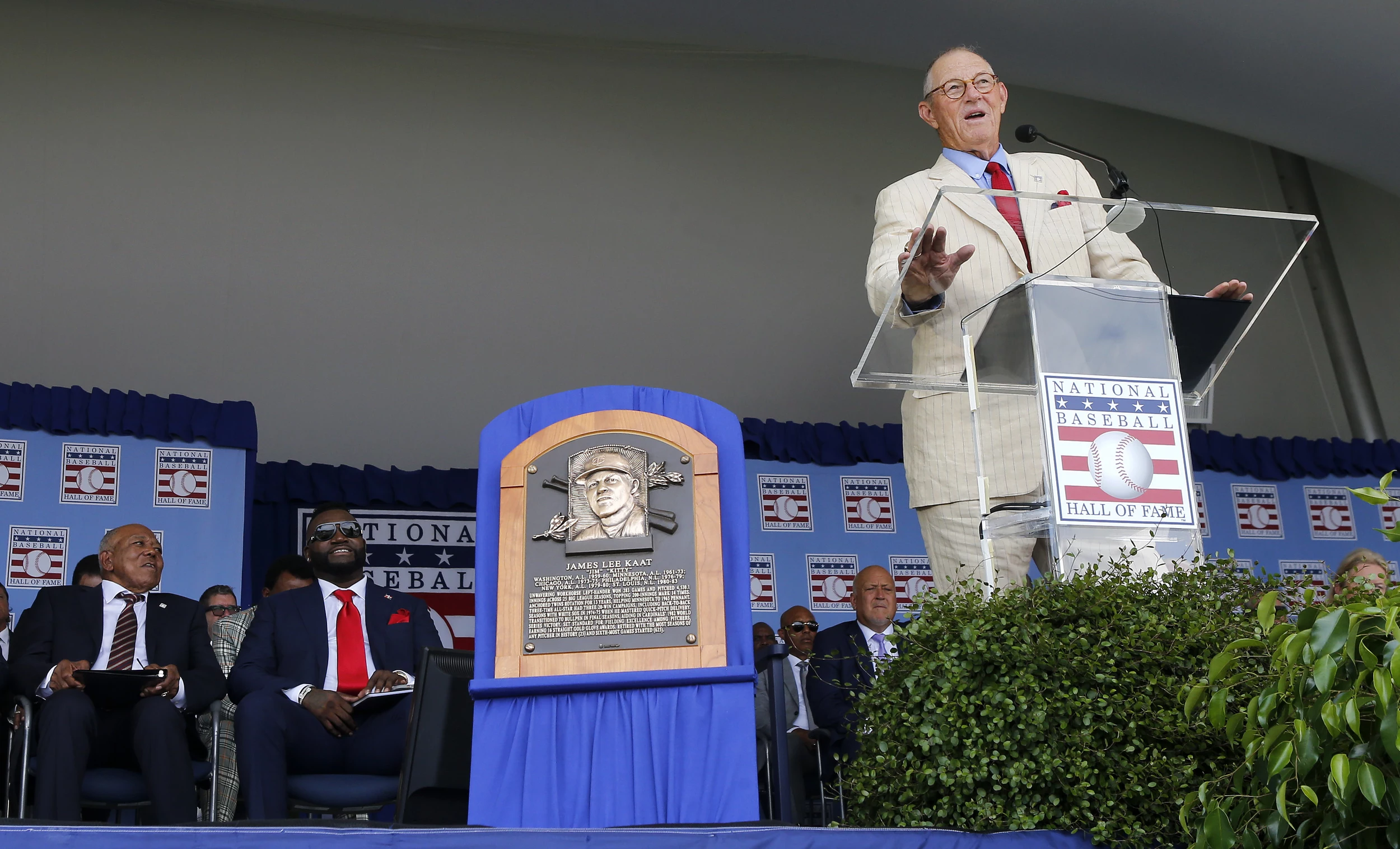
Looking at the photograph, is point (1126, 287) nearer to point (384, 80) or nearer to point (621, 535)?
point (621, 535)

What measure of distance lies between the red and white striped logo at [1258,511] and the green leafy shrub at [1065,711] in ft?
16.9

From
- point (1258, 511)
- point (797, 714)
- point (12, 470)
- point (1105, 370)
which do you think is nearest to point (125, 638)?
point (797, 714)

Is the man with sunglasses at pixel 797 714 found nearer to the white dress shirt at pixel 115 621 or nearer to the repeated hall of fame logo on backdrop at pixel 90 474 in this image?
the white dress shirt at pixel 115 621

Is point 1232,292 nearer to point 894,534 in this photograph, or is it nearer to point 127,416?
point 894,534

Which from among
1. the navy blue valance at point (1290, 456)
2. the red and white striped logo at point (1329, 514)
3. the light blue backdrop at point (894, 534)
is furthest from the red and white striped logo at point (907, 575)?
the red and white striped logo at point (1329, 514)

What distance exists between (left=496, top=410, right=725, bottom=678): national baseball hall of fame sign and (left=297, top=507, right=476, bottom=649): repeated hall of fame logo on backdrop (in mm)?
3896

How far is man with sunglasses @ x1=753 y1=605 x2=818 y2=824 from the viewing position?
11.7 ft

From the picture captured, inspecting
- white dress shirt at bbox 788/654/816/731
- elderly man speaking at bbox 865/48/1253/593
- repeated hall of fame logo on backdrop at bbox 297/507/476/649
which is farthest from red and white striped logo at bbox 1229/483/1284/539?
elderly man speaking at bbox 865/48/1253/593

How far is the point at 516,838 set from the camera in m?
2.00

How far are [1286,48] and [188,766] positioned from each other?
5.43 meters

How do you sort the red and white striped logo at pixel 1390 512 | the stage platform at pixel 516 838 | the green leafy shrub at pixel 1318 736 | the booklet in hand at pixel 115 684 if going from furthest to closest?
the red and white striped logo at pixel 1390 512
the booklet in hand at pixel 115 684
the stage platform at pixel 516 838
the green leafy shrub at pixel 1318 736

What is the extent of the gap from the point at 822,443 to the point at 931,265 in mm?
4346

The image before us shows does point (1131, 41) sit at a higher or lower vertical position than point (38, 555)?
higher

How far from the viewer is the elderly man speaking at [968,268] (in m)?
2.64
